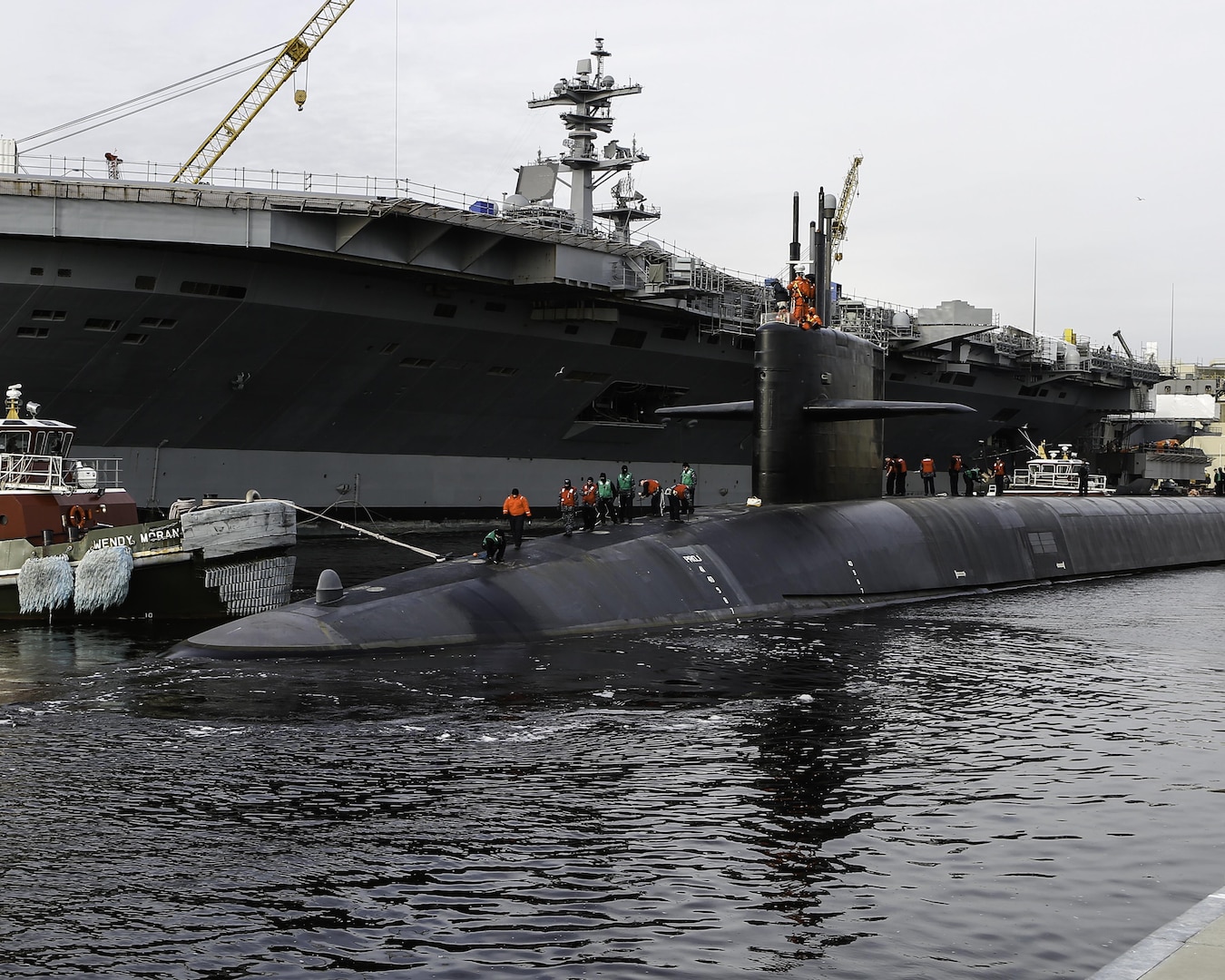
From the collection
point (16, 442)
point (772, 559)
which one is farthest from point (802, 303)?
point (16, 442)

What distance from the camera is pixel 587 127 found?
214 ft

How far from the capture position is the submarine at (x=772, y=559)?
57.1 feet

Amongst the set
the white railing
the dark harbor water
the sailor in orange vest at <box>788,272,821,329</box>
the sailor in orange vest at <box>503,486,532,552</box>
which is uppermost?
the sailor in orange vest at <box>788,272,821,329</box>

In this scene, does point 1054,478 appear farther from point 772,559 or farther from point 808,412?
point 772,559

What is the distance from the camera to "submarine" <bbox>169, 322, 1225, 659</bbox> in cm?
1739

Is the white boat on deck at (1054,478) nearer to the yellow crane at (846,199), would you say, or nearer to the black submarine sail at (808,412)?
the black submarine sail at (808,412)

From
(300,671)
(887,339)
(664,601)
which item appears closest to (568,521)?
(664,601)

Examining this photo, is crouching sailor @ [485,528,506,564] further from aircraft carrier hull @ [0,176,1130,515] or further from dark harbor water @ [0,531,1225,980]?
aircraft carrier hull @ [0,176,1130,515]

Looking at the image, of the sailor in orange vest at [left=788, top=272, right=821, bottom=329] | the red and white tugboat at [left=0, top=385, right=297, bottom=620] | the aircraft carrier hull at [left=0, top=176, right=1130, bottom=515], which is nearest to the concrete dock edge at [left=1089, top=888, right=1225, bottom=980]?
the sailor in orange vest at [left=788, top=272, right=821, bottom=329]

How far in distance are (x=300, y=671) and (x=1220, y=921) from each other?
37.7 feet

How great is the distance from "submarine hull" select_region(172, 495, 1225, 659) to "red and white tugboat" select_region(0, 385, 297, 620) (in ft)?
22.9

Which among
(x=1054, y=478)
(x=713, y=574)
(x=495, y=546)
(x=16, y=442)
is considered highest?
(x=16, y=442)

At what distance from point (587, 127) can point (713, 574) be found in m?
48.4

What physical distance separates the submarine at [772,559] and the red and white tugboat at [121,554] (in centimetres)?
696
